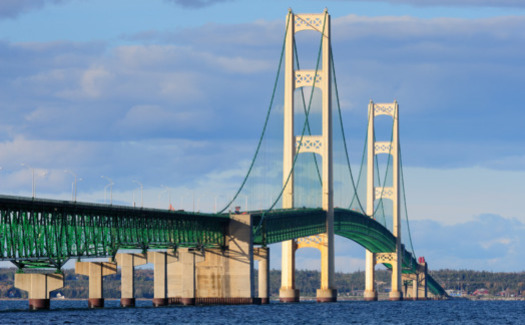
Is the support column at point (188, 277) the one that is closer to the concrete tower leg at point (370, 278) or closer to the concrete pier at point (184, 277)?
the concrete pier at point (184, 277)

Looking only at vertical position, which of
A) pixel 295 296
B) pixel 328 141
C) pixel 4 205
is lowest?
pixel 295 296

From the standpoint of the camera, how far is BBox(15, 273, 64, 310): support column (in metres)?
85.9

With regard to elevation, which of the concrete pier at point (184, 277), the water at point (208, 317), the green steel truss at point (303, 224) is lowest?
the water at point (208, 317)

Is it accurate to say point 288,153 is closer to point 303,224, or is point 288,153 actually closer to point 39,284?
point 303,224

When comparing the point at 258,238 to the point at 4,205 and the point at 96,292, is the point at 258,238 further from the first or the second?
the point at 4,205

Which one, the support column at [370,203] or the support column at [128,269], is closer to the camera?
the support column at [128,269]

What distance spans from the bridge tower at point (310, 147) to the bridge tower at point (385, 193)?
41.6 metres

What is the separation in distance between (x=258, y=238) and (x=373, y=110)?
69.9 m

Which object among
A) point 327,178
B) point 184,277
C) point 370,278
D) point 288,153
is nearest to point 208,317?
point 184,277

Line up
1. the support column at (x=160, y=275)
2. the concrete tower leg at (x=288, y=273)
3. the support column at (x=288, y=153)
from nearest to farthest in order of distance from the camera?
the support column at (x=160, y=275)
the support column at (x=288, y=153)
the concrete tower leg at (x=288, y=273)

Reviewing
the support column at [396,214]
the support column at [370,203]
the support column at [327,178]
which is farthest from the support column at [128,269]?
the support column at [396,214]

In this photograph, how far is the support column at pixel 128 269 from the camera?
104m

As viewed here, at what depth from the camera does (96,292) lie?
98250 millimetres

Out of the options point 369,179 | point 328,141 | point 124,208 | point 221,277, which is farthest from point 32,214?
point 369,179
